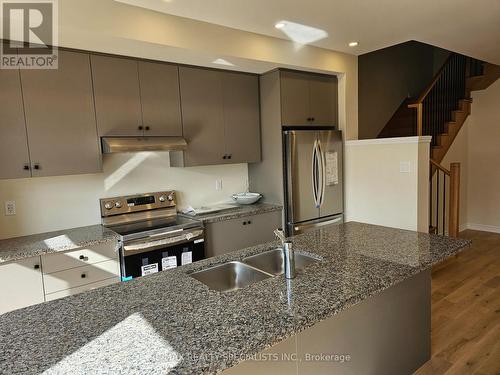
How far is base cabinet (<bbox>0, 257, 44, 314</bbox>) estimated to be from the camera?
2240 millimetres

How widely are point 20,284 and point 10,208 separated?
2.52 feet

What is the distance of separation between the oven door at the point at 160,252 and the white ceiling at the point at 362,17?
1.77m

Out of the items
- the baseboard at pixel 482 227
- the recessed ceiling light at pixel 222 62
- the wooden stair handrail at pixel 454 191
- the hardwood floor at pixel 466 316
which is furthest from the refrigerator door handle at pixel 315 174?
the baseboard at pixel 482 227

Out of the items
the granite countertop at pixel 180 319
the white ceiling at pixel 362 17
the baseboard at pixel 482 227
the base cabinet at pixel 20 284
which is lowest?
the baseboard at pixel 482 227

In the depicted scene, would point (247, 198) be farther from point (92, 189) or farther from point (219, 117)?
point (92, 189)

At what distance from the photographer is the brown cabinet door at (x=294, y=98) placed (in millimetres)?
3576

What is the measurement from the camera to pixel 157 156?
346 cm

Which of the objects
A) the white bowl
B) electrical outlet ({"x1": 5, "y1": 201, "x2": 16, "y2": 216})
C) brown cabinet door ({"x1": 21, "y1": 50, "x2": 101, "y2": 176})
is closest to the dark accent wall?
the white bowl

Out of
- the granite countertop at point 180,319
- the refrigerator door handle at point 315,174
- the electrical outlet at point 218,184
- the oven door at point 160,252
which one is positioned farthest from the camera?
the electrical outlet at point 218,184

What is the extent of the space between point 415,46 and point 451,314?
4.99m

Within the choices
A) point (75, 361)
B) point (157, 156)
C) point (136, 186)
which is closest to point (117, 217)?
point (136, 186)

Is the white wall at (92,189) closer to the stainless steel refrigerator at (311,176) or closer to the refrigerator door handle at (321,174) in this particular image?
the stainless steel refrigerator at (311,176)

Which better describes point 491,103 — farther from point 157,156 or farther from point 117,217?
point 117,217

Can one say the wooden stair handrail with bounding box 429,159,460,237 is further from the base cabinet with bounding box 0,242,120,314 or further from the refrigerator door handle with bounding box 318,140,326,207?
the base cabinet with bounding box 0,242,120,314
